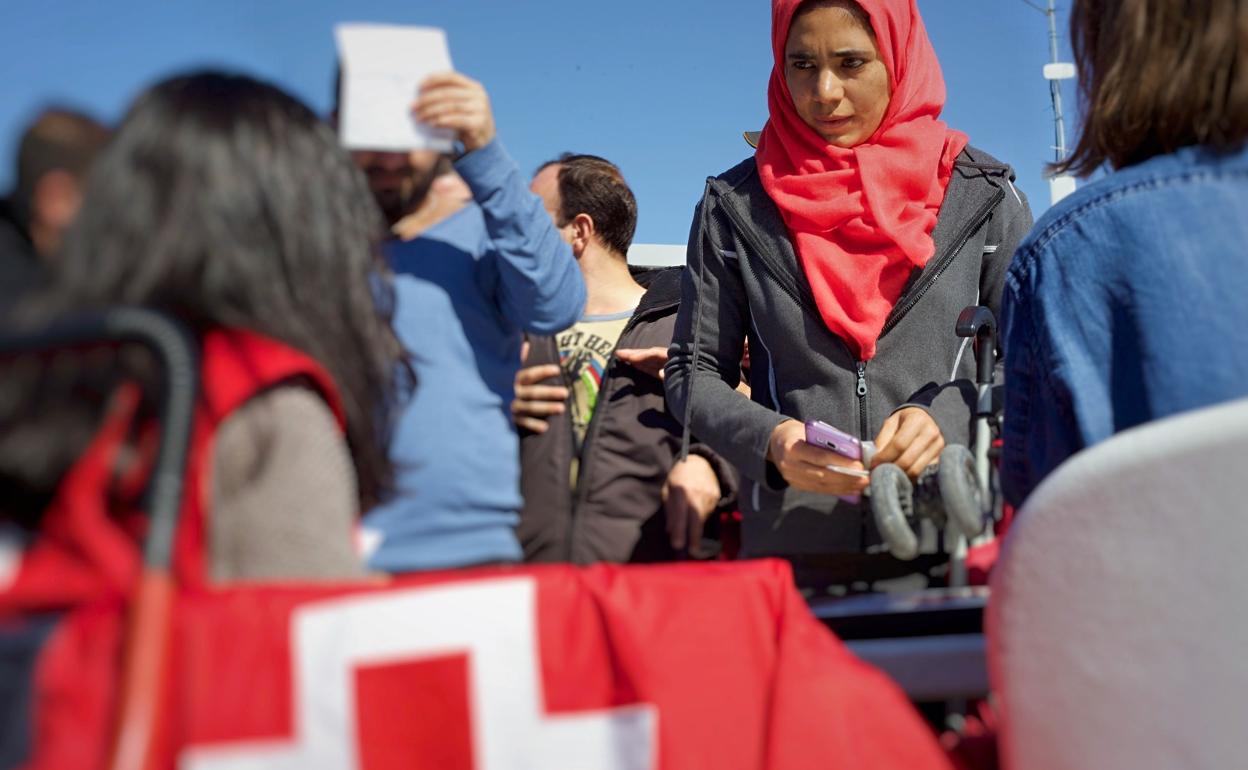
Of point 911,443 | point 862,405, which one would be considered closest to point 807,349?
point 862,405

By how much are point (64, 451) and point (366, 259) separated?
0.43 m

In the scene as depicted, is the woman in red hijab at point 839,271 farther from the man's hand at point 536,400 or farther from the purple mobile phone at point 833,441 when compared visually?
the man's hand at point 536,400

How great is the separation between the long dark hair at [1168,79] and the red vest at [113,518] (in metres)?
1.09

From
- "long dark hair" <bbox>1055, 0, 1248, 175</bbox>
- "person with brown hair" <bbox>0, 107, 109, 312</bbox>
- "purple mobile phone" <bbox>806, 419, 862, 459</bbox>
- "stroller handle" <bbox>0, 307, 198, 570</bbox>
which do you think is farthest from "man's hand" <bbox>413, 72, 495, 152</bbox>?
"long dark hair" <bbox>1055, 0, 1248, 175</bbox>

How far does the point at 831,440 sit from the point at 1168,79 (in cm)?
81

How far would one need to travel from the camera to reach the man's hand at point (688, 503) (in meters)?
2.88

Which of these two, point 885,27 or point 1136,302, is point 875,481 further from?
point 885,27

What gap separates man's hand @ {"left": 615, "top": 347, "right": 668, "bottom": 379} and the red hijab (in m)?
0.69

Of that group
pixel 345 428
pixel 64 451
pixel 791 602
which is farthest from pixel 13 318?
pixel 791 602

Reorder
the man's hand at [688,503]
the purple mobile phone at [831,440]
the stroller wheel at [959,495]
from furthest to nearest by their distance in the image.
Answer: the man's hand at [688,503] < the purple mobile phone at [831,440] < the stroller wheel at [959,495]

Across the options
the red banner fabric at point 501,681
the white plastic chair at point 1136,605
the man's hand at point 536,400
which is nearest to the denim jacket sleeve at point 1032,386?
the white plastic chair at point 1136,605

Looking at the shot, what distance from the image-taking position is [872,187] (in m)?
2.42

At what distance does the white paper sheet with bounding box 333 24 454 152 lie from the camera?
1456 mm

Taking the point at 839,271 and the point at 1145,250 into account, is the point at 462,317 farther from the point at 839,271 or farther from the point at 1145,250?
the point at 1145,250
